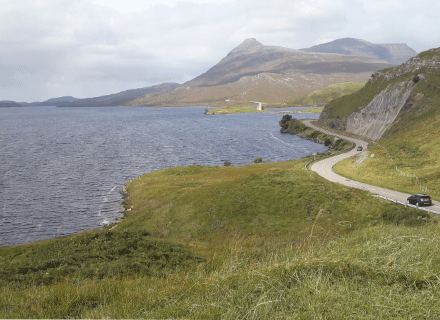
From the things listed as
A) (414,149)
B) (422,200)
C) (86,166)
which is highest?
(414,149)

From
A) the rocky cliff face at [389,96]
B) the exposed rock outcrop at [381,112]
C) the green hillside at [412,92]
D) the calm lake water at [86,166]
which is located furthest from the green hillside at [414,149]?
the calm lake water at [86,166]

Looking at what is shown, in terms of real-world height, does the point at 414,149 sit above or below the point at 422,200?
above

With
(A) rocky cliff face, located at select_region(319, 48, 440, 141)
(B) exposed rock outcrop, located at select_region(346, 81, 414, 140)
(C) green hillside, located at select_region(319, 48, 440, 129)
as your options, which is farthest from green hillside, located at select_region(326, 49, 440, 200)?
(B) exposed rock outcrop, located at select_region(346, 81, 414, 140)

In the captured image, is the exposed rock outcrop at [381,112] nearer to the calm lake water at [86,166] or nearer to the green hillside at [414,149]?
the green hillside at [414,149]

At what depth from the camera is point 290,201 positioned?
145 feet

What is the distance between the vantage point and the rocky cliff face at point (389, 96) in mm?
Result: 116750

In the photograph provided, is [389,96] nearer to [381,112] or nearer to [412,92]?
[381,112]

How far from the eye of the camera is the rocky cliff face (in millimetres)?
116750

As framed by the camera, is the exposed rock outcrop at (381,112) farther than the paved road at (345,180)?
Yes

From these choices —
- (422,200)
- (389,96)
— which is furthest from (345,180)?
(389,96)

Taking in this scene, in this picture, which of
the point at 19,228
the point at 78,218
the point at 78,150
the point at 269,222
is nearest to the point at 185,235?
the point at 269,222

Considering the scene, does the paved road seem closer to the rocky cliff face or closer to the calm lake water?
the calm lake water

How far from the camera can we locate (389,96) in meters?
126

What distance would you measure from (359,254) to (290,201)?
118 ft
